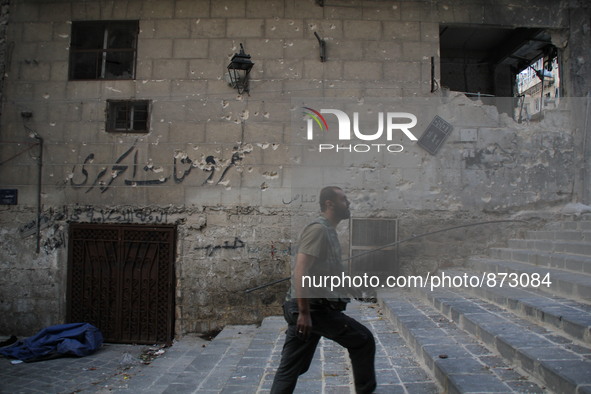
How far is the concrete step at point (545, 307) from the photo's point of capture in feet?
9.75

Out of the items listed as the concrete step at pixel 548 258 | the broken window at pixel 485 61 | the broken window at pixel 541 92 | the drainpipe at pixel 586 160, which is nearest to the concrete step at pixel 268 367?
the concrete step at pixel 548 258

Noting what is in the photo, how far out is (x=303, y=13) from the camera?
6770 mm

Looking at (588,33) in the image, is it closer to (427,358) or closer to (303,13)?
(303,13)

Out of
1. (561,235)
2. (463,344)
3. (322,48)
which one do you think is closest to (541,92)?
(561,235)

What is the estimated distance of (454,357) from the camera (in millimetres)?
3215

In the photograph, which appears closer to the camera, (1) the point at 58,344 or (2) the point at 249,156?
(1) the point at 58,344

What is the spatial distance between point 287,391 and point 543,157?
5.92 metres

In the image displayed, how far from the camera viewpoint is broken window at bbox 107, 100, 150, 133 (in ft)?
22.5

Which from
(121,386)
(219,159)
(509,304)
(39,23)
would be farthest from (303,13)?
(121,386)

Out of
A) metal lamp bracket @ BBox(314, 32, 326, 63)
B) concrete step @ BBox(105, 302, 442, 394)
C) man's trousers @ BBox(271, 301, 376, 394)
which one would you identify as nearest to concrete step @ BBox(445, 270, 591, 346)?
concrete step @ BBox(105, 302, 442, 394)

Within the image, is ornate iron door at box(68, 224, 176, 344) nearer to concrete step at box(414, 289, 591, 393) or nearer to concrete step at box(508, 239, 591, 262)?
concrete step at box(414, 289, 591, 393)

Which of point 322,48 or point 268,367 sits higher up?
point 322,48

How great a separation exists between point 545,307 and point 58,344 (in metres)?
5.95

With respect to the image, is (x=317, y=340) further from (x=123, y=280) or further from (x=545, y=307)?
(x=123, y=280)
